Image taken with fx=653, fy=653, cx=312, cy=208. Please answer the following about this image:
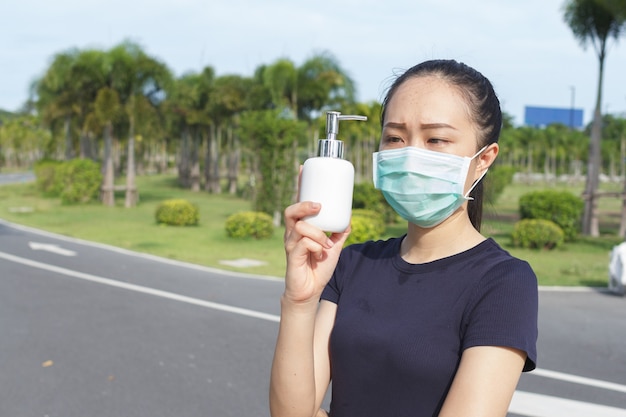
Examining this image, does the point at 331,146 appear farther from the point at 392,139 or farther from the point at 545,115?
the point at 545,115

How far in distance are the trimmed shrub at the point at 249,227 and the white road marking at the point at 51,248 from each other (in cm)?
407

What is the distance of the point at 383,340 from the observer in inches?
65.7

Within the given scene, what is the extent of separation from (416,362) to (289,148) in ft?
57.9

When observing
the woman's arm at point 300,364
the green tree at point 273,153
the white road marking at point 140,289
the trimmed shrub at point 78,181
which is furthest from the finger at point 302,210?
the trimmed shrub at point 78,181

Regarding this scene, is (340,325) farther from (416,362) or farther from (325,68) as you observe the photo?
(325,68)

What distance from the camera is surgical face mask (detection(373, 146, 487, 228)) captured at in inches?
70.3

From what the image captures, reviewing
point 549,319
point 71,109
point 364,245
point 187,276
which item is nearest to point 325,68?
point 71,109

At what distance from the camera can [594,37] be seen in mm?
18141

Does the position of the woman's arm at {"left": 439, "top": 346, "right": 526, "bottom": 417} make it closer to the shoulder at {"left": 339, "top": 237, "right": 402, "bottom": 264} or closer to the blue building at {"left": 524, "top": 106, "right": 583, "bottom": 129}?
the shoulder at {"left": 339, "top": 237, "right": 402, "bottom": 264}

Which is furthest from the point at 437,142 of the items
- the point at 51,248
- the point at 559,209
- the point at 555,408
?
the point at 559,209

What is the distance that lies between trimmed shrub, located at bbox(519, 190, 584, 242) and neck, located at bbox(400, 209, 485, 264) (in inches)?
604

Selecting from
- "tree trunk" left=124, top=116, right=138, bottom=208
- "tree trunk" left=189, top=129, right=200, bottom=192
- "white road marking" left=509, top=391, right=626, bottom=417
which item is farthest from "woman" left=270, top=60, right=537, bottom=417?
"tree trunk" left=189, top=129, right=200, bottom=192

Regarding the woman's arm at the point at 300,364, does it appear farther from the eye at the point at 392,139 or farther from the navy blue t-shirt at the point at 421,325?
the eye at the point at 392,139

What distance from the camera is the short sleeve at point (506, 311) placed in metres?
Answer: 1.53
